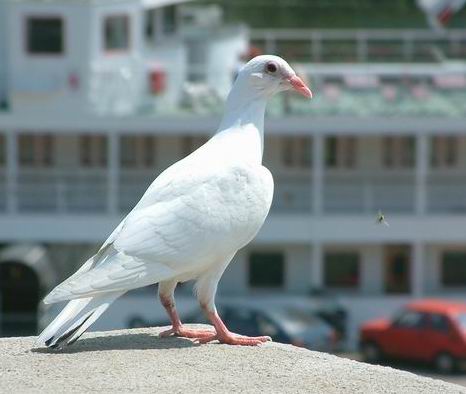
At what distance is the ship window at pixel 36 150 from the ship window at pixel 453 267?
9178 millimetres

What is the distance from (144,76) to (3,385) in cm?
3714

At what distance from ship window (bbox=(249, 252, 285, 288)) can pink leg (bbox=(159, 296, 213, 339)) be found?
35.8 meters

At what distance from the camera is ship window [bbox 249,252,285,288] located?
51.9 meters

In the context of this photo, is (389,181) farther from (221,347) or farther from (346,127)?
(221,347)

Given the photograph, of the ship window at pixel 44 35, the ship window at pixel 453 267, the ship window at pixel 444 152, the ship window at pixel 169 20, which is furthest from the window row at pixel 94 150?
the ship window at pixel 453 267

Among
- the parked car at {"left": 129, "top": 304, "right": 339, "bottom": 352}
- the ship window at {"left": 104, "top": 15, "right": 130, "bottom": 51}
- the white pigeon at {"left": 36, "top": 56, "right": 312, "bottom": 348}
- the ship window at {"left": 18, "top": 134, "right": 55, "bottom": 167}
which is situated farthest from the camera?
the ship window at {"left": 18, "top": 134, "right": 55, "bottom": 167}

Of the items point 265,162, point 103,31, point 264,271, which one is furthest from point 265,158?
point 103,31

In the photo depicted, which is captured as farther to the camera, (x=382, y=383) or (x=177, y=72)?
(x=177, y=72)

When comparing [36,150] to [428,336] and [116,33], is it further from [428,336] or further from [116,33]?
[428,336]

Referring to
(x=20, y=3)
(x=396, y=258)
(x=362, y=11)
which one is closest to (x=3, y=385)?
(x=20, y=3)

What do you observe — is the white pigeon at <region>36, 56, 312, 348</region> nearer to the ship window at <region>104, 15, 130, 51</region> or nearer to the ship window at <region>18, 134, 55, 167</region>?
the ship window at <region>104, 15, 130, 51</region>

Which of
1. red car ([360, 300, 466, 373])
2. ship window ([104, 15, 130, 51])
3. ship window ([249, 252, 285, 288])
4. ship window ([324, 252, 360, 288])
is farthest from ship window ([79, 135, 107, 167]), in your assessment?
red car ([360, 300, 466, 373])

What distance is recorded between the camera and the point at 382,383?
582 inches

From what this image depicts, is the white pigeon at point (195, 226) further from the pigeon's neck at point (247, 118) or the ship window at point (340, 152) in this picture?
the ship window at point (340, 152)
